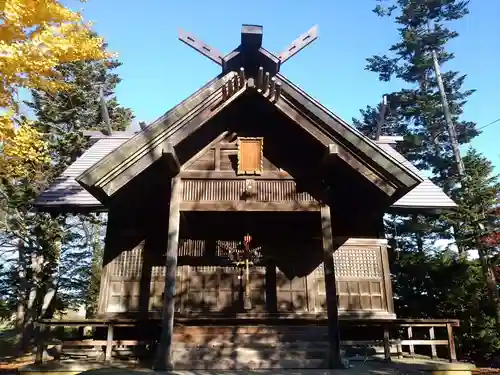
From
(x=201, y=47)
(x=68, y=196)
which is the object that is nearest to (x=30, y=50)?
(x=68, y=196)

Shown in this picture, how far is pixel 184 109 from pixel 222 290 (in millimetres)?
5208

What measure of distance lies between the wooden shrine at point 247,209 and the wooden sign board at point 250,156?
26 mm

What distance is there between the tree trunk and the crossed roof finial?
41.9 ft

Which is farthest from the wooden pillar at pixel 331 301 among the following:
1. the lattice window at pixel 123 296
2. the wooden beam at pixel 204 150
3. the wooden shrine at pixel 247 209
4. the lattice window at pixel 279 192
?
the lattice window at pixel 123 296

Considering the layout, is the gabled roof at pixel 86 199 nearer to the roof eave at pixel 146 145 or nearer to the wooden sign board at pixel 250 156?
the roof eave at pixel 146 145

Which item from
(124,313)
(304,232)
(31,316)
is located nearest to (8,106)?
(124,313)

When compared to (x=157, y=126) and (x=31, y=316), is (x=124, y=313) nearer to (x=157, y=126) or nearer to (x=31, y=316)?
(x=157, y=126)

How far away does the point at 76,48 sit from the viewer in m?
12.3

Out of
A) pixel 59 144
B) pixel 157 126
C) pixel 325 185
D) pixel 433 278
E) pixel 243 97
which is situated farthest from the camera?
pixel 59 144

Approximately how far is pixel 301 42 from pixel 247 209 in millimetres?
4345

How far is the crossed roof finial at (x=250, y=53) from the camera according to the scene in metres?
9.27

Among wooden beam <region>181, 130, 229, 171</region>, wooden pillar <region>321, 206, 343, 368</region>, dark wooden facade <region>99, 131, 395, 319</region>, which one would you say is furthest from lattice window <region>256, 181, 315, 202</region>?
wooden beam <region>181, 130, 229, 171</region>

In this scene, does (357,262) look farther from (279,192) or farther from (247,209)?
(247,209)

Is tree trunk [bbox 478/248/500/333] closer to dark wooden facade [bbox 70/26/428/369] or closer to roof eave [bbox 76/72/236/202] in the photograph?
dark wooden facade [bbox 70/26/428/369]
